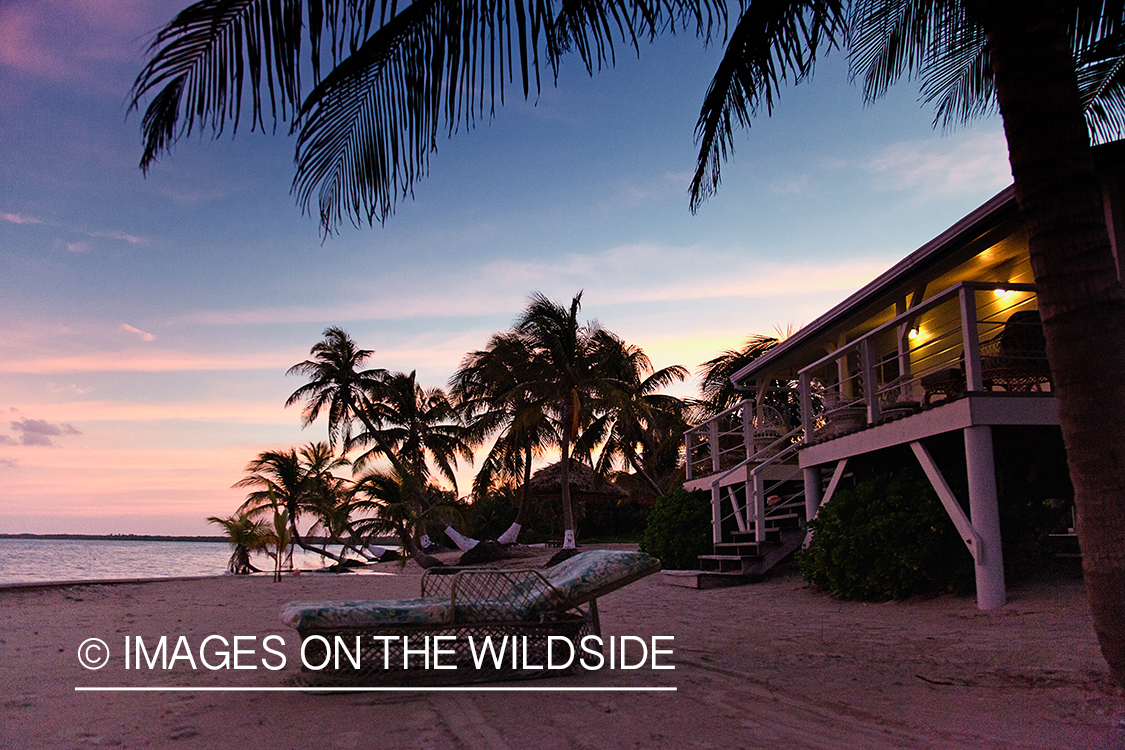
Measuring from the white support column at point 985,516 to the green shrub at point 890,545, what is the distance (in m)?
0.65

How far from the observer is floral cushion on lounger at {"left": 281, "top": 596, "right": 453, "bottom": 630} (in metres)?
4.66

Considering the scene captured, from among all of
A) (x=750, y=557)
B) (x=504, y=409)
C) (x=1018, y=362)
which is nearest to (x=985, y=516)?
(x=1018, y=362)

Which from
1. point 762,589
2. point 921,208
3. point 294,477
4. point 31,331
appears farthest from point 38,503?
point 921,208

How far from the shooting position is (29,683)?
5031 millimetres

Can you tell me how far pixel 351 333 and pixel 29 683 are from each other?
28.1 meters

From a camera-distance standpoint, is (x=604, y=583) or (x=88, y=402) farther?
(x=88, y=402)

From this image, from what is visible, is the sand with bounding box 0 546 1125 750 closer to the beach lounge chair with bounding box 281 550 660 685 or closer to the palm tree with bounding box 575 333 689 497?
the beach lounge chair with bounding box 281 550 660 685

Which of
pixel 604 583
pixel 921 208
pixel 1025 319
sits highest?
pixel 921 208

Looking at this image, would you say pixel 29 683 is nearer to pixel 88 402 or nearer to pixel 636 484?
pixel 88 402

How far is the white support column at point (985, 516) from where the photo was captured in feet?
22.7

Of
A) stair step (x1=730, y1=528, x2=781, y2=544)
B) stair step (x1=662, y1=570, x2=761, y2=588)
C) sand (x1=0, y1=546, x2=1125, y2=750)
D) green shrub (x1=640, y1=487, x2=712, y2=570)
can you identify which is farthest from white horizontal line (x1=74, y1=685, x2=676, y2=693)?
green shrub (x1=640, y1=487, x2=712, y2=570)

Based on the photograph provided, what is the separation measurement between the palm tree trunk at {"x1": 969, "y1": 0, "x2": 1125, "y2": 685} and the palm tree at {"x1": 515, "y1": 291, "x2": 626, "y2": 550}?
18080mm

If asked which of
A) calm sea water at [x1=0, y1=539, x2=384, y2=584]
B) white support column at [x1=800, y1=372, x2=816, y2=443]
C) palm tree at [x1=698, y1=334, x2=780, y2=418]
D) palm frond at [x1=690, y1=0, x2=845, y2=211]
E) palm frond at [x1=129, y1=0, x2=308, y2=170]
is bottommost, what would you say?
calm sea water at [x1=0, y1=539, x2=384, y2=584]

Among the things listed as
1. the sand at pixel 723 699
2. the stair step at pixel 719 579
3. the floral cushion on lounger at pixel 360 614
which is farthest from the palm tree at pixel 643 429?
the floral cushion on lounger at pixel 360 614
